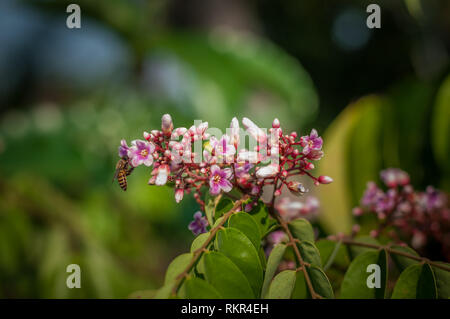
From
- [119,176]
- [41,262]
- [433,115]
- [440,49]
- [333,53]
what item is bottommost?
[41,262]

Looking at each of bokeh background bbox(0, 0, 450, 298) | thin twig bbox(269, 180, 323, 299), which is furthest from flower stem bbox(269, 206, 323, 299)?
bokeh background bbox(0, 0, 450, 298)

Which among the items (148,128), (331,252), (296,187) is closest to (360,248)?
(331,252)

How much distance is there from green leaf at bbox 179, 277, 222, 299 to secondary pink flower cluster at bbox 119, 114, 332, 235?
7 centimetres

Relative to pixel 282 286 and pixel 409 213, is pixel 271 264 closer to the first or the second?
pixel 282 286

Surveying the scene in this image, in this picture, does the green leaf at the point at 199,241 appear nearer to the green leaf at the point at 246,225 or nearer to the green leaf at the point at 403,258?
the green leaf at the point at 246,225

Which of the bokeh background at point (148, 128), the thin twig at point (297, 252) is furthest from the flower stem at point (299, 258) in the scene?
the bokeh background at point (148, 128)

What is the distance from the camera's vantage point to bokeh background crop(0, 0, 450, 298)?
29.5 inches

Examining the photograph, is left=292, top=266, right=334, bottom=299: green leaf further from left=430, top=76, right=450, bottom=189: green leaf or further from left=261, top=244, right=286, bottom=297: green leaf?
left=430, top=76, right=450, bottom=189: green leaf

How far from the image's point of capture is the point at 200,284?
0.32 metres

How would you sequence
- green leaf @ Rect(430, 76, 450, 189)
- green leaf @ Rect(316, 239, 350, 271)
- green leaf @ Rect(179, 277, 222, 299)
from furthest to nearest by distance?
1. green leaf @ Rect(430, 76, 450, 189)
2. green leaf @ Rect(316, 239, 350, 271)
3. green leaf @ Rect(179, 277, 222, 299)

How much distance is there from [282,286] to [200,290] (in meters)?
0.07
